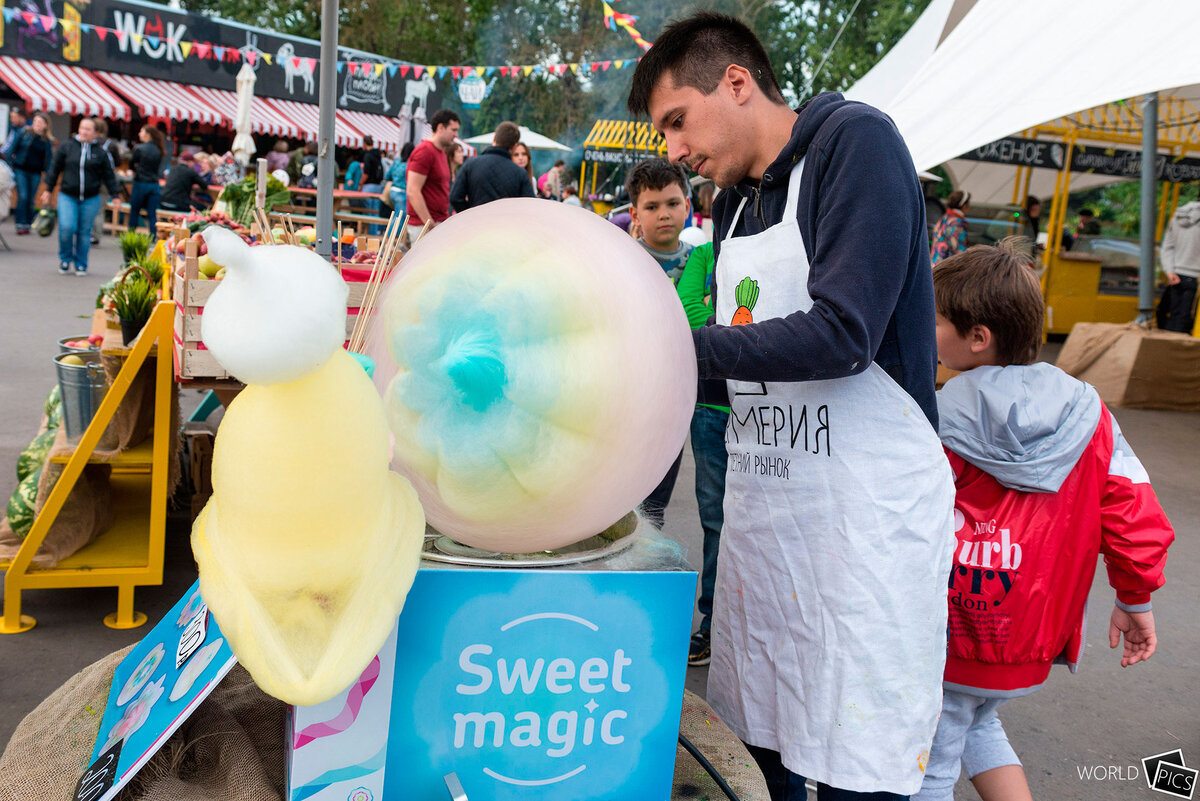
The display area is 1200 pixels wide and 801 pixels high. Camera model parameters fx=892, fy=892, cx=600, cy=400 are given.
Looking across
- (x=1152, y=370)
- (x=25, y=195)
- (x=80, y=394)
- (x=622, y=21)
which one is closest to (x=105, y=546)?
(x=80, y=394)

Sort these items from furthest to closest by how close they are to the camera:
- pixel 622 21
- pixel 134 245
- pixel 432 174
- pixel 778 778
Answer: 1. pixel 622 21
2. pixel 432 174
3. pixel 134 245
4. pixel 778 778

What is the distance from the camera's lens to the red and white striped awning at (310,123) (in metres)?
19.1

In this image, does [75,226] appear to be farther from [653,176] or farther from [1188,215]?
[1188,215]

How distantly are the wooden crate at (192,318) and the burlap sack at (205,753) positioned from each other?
4.38 ft

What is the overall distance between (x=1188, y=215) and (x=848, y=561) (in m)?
9.65

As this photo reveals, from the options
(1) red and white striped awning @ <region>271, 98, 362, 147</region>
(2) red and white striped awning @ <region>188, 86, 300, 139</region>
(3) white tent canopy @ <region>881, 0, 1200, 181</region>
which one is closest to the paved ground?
(3) white tent canopy @ <region>881, 0, 1200, 181</region>

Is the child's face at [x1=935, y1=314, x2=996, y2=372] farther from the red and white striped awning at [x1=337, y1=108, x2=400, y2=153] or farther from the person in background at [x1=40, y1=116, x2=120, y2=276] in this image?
the red and white striped awning at [x1=337, y1=108, x2=400, y2=153]

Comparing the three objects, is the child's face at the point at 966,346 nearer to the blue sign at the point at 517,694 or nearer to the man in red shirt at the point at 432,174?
the blue sign at the point at 517,694

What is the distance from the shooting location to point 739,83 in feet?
4.79

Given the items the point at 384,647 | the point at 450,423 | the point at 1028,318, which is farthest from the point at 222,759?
the point at 1028,318

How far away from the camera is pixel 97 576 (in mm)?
2854

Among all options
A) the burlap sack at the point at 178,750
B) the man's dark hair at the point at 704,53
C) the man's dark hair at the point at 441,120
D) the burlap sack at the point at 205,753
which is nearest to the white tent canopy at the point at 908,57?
the man's dark hair at the point at 441,120

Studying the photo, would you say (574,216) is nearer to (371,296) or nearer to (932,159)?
(371,296)

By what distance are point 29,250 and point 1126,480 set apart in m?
13.4
